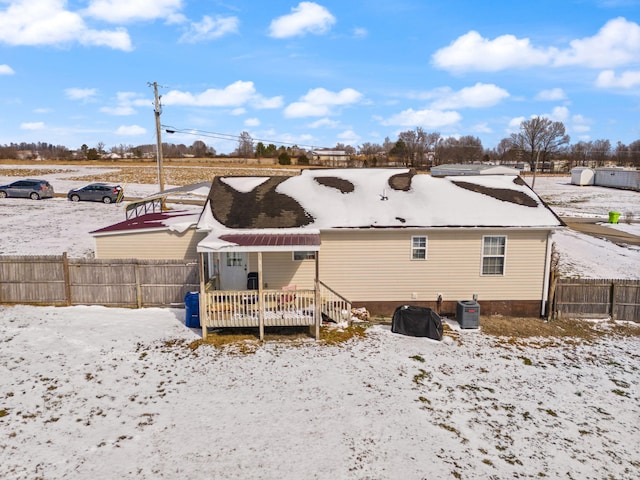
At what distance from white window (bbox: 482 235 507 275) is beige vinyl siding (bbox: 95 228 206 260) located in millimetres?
10013

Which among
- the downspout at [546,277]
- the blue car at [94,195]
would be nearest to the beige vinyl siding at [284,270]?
the downspout at [546,277]

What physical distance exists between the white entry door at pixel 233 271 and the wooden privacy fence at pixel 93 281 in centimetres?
90

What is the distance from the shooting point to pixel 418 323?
13070mm

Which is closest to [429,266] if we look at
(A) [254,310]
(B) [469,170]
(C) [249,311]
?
(A) [254,310]

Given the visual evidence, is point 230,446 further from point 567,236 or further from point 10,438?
point 567,236

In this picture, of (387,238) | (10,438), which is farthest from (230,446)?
(387,238)

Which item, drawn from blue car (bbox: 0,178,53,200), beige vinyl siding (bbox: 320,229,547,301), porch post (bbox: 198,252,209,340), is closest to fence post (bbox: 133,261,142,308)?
porch post (bbox: 198,252,209,340)

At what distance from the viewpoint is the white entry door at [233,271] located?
14469 mm

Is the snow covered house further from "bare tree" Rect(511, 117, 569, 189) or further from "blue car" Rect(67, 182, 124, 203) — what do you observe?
"bare tree" Rect(511, 117, 569, 189)

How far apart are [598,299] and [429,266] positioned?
20.1ft

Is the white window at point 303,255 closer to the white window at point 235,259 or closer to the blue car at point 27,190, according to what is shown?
the white window at point 235,259

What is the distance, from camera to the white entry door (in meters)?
14.5

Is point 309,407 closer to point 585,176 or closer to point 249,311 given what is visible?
point 249,311

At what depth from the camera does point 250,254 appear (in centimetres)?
1434
